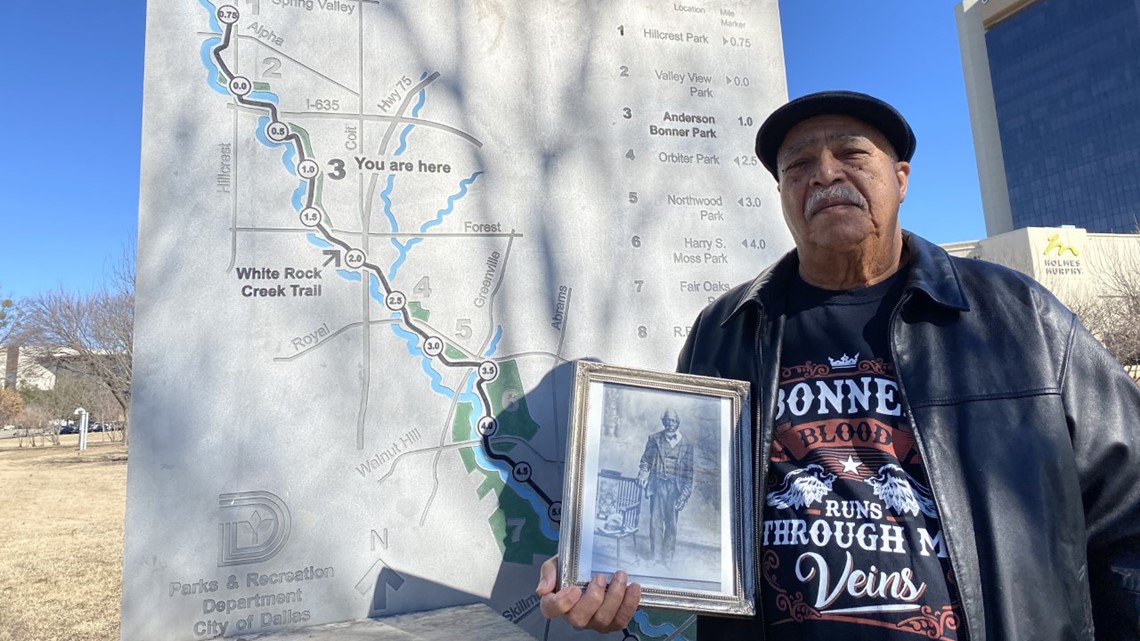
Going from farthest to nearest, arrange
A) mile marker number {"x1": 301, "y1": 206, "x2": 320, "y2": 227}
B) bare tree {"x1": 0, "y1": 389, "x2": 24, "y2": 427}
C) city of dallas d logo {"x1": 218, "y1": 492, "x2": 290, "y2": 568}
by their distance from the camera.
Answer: bare tree {"x1": 0, "y1": 389, "x2": 24, "y2": 427}
mile marker number {"x1": 301, "y1": 206, "x2": 320, "y2": 227}
city of dallas d logo {"x1": 218, "y1": 492, "x2": 290, "y2": 568}

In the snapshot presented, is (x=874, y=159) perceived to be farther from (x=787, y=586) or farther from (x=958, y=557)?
(x=787, y=586)

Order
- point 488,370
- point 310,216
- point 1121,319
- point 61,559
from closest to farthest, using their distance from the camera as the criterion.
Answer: point 310,216 < point 488,370 < point 61,559 < point 1121,319

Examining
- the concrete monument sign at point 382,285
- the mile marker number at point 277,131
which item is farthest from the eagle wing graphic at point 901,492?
the mile marker number at point 277,131

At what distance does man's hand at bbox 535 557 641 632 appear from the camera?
121cm

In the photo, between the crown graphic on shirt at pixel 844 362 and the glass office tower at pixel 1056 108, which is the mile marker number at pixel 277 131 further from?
the glass office tower at pixel 1056 108

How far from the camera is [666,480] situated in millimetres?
1378

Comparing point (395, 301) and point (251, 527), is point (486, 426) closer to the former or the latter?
point (395, 301)

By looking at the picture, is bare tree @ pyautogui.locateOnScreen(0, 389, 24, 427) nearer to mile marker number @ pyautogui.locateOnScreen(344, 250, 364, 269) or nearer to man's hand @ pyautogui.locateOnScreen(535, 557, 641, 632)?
mile marker number @ pyautogui.locateOnScreen(344, 250, 364, 269)

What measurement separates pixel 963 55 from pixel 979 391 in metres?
72.2

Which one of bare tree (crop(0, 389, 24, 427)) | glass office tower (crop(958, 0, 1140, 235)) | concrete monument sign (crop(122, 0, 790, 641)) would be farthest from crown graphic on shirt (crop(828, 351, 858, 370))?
glass office tower (crop(958, 0, 1140, 235))

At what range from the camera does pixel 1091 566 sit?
133 cm

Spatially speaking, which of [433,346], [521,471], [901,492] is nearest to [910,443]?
[901,492]

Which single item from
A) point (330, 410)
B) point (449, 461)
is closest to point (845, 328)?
point (449, 461)

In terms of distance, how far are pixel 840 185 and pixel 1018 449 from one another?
684mm
